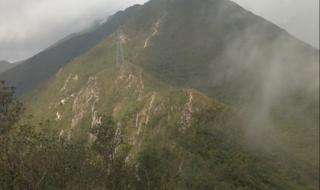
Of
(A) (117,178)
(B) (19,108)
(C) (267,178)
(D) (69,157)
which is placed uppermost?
(B) (19,108)

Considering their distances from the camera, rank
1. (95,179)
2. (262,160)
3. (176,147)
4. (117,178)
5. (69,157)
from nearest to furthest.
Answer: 1. (69,157)
2. (95,179)
3. (117,178)
4. (176,147)
5. (262,160)

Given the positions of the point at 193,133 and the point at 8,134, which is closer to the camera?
the point at 8,134

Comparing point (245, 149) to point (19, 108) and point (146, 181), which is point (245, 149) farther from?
point (19, 108)

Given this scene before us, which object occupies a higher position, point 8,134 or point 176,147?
point 8,134

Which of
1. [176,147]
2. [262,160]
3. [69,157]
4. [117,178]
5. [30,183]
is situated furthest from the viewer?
[262,160]

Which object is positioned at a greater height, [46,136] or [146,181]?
[46,136]

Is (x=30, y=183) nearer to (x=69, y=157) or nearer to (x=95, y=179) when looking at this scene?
(x=69, y=157)

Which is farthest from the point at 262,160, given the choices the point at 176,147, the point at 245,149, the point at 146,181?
the point at 146,181

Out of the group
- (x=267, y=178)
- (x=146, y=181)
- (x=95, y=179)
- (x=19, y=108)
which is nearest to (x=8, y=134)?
(x=19, y=108)

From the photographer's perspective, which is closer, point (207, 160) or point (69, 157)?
point (69, 157)
